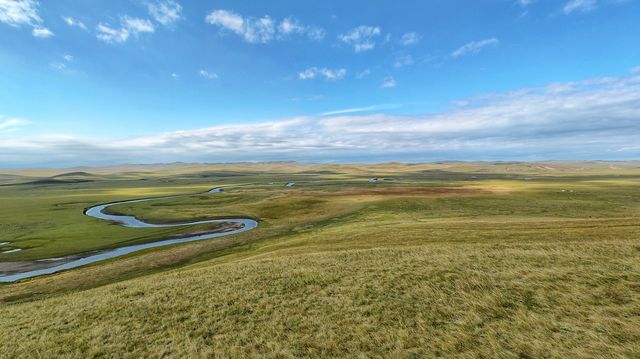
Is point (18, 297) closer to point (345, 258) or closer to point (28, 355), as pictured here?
point (28, 355)

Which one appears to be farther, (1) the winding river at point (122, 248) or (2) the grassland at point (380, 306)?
(1) the winding river at point (122, 248)

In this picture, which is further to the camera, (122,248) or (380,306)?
(122,248)

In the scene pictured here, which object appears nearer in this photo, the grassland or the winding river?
the grassland

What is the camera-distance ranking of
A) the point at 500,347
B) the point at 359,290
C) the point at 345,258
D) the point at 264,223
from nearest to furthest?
the point at 500,347 < the point at 359,290 < the point at 345,258 < the point at 264,223

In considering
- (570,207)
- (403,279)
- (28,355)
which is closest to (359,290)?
(403,279)

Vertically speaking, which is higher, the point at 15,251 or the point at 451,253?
the point at 451,253

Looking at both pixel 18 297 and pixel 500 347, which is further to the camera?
pixel 18 297

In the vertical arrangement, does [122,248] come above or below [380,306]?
below

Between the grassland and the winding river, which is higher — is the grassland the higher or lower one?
the higher one

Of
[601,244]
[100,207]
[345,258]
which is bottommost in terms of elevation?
[100,207]

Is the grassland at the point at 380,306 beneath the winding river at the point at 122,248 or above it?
above

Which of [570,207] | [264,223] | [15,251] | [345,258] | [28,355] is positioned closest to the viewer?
[28,355]
